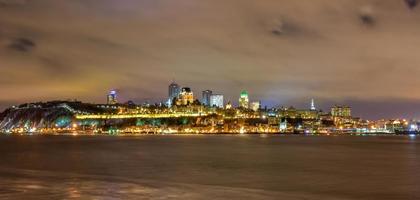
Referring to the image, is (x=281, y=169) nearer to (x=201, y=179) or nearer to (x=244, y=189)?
(x=201, y=179)

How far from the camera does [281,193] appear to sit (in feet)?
79.8

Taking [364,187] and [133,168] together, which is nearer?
[364,187]

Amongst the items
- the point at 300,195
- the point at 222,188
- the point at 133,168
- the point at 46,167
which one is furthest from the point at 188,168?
the point at 300,195

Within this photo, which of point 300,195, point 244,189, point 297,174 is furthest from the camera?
point 297,174

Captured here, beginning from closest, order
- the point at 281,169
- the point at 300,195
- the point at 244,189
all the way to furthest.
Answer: the point at 300,195 → the point at 244,189 → the point at 281,169

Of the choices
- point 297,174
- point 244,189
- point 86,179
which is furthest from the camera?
point 297,174

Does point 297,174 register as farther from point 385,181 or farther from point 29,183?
point 29,183

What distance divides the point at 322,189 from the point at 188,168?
13844 millimetres

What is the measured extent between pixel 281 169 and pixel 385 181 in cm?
892

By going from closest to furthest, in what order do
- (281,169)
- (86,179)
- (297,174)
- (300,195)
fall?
(300,195) < (86,179) < (297,174) < (281,169)

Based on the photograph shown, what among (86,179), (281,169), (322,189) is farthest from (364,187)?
(86,179)

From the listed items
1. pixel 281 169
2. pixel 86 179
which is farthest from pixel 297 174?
pixel 86 179

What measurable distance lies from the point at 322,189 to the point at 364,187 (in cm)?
252

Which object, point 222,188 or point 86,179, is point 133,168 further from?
point 222,188
